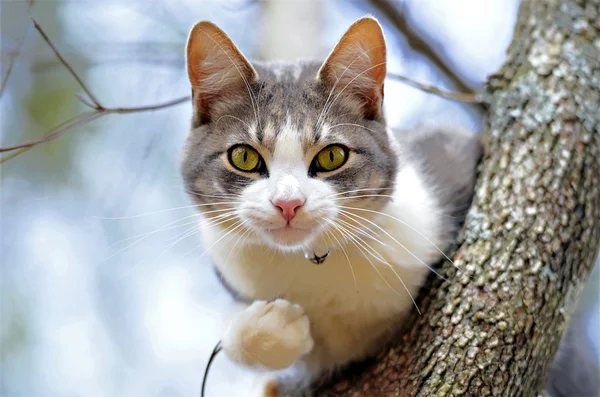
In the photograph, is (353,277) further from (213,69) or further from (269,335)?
(213,69)

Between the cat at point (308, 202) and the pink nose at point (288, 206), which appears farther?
the cat at point (308, 202)

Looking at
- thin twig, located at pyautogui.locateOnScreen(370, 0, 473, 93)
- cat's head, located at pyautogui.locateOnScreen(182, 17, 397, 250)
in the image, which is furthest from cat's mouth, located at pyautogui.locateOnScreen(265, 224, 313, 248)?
thin twig, located at pyautogui.locateOnScreen(370, 0, 473, 93)

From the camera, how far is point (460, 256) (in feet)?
6.78

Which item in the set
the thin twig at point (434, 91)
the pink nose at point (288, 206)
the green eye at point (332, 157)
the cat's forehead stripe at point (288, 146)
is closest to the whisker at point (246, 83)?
the cat's forehead stripe at point (288, 146)

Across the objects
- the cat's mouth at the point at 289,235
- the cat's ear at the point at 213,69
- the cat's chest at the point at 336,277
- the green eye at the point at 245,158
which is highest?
the cat's ear at the point at 213,69

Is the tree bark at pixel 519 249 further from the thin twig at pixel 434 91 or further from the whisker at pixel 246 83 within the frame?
the whisker at pixel 246 83

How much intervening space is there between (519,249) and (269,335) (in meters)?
0.94

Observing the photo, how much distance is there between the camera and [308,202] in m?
1.63

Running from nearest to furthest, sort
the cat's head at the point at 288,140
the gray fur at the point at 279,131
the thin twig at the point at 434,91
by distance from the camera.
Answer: the cat's head at the point at 288,140, the gray fur at the point at 279,131, the thin twig at the point at 434,91

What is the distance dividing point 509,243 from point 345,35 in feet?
3.09

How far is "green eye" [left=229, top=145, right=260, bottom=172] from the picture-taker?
182 cm

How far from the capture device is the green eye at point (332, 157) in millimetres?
1814

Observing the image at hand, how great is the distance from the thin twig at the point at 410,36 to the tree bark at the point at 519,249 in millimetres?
930

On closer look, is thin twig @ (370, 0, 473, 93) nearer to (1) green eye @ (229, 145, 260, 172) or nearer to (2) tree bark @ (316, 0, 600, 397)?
(2) tree bark @ (316, 0, 600, 397)
